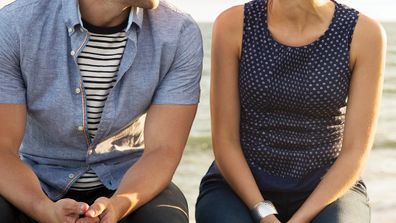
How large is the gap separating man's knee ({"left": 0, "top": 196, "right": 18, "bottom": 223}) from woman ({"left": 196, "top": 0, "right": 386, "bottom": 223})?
70 centimetres

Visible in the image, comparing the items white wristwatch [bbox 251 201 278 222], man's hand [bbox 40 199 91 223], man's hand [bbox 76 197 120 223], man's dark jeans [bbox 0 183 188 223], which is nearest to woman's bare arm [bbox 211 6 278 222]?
white wristwatch [bbox 251 201 278 222]

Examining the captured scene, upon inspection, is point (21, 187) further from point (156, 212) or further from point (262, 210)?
point (262, 210)

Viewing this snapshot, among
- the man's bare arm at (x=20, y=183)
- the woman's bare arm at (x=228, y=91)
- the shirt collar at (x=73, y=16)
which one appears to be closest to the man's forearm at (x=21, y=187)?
the man's bare arm at (x=20, y=183)

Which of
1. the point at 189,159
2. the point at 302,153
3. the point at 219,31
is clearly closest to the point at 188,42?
the point at 219,31

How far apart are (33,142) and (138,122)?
0.42m

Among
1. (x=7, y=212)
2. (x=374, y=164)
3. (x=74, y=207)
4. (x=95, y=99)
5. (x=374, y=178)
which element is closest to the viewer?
(x=74, y=207)

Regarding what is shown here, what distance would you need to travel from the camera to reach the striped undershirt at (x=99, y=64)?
11.8 feet

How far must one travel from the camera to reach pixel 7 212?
3414 millimetres

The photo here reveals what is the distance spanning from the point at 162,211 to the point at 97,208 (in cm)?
26

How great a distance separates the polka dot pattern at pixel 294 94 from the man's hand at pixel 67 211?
0.77 metres

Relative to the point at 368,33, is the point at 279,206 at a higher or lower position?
lower

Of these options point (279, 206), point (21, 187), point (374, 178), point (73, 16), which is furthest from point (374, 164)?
point (21, 187)

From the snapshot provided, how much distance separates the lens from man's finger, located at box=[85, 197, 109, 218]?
3253 millimetres

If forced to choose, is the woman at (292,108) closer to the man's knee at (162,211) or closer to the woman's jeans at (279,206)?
the woman's jeans at (279,206)
